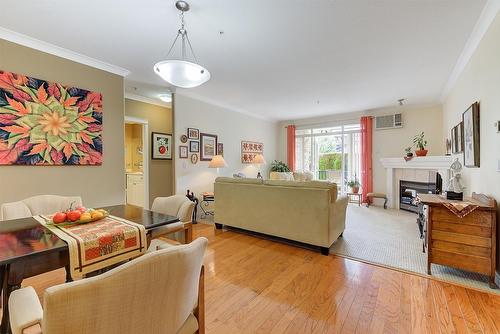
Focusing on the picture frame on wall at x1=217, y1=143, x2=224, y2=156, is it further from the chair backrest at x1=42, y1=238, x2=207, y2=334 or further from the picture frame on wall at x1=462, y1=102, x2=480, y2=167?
the chair backrest at x1=42, y1=238, x2=207, y2=334

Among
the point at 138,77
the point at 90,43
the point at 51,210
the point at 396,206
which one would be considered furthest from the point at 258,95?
the point at 396,206

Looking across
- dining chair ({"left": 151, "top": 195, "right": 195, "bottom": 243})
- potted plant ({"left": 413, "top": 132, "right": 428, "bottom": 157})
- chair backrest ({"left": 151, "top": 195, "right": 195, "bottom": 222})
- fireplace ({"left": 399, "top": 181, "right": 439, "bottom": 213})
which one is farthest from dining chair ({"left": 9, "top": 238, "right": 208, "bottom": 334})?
potted plant ({"left": 413, "top": 132, "right": 428, "bottom": 157})

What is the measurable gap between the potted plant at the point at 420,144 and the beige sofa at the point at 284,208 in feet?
9.86

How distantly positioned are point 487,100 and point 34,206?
4.41 m

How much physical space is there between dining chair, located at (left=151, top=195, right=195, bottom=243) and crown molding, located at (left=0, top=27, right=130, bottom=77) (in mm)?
2289

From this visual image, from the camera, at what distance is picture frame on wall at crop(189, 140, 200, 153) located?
185 inches

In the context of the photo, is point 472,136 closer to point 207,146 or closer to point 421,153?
Answer: point 421,153

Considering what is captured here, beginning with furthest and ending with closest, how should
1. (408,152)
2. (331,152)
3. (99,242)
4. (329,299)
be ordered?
(331,152) → (408,152) → (329,299) → (99,242)

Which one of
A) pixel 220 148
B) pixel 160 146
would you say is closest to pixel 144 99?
pixel 160 146

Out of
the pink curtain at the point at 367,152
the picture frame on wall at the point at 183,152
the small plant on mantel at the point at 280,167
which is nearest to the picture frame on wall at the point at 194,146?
the picture frame on wall at the point at 183,152

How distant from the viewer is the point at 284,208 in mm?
3150

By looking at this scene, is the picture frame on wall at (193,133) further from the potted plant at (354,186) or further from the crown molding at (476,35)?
the crown molding at (476,35)

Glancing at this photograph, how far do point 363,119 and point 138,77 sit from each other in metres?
5.34

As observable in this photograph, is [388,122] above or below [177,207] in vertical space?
above
